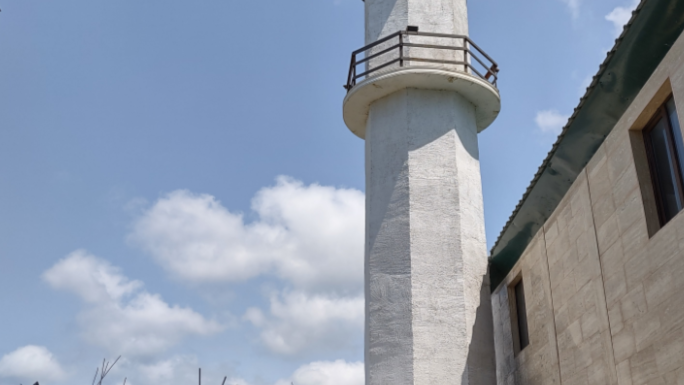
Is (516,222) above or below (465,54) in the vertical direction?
below

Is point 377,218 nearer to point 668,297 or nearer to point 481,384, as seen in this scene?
point 481,384

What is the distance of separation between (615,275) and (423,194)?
22.8 ft

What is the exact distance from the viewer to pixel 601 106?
10672 mm

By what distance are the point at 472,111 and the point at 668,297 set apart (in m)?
10.5

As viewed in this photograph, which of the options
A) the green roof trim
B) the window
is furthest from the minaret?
the window

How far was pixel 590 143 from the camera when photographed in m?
11.2

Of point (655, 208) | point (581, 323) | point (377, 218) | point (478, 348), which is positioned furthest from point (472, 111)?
point (655, 208)

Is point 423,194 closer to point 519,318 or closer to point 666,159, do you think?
point 519,318

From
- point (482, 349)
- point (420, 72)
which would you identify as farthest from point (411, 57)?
point (482, 349)

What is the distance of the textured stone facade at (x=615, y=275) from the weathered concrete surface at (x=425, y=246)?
201 cm

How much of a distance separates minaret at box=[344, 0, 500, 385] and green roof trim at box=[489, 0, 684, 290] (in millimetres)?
1769

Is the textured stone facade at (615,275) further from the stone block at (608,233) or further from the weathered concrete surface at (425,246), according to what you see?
the weathered concrete surface at (425,246)

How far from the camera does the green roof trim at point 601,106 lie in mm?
8961

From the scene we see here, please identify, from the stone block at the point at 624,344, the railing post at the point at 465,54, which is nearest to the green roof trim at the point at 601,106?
the stone block at the point at 624,344
